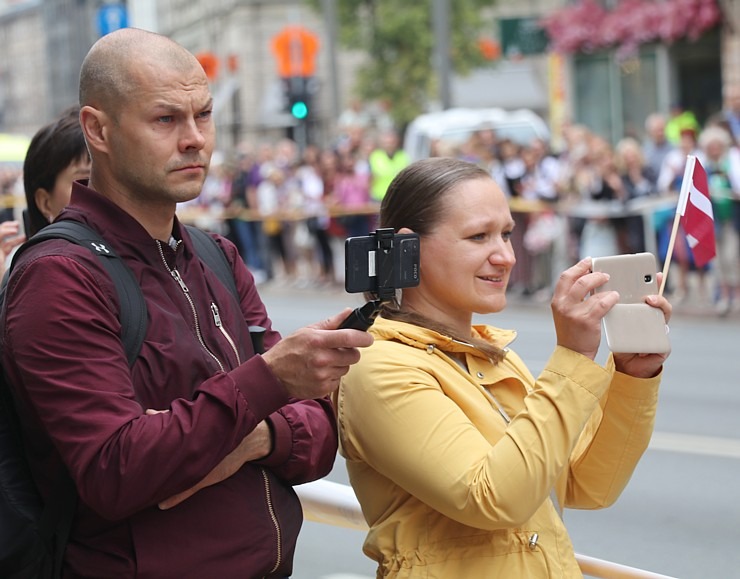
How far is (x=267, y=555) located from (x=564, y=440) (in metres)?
0.62

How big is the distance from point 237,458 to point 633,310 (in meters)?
0.83

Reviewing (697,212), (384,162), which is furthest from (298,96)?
(697,212)

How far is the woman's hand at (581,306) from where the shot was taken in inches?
95.3

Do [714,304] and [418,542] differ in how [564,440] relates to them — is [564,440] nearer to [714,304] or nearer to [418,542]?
[418,542]

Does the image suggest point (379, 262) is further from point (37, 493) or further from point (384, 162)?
point (384, 162)

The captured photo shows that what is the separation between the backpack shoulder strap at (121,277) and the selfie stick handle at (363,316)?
397 mm

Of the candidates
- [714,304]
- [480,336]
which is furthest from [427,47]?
[480,336]

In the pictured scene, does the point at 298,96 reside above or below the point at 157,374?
above

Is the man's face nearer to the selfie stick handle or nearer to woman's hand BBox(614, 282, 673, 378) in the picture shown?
the selfie stick handle

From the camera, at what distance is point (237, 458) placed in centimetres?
240

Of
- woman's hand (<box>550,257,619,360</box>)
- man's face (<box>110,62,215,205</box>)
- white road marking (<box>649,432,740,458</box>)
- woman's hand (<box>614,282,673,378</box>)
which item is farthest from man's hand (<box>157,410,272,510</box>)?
white road marking (<box>649,432,740,458</box>)

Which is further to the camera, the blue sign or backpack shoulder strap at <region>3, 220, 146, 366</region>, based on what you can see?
the blue sign

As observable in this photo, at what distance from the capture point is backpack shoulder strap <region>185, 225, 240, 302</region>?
2672 mm

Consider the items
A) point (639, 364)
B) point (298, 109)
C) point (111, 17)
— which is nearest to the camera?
point (639, 364)
